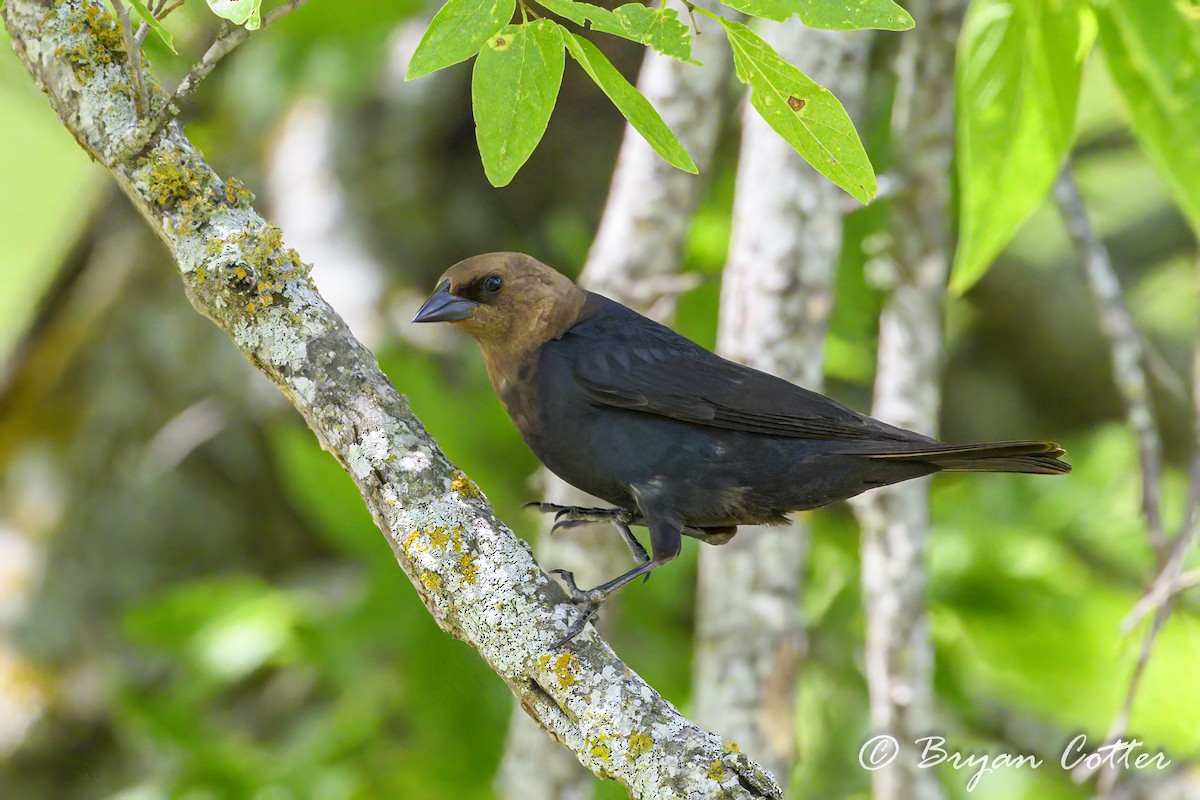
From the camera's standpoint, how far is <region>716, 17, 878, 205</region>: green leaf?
1808mm

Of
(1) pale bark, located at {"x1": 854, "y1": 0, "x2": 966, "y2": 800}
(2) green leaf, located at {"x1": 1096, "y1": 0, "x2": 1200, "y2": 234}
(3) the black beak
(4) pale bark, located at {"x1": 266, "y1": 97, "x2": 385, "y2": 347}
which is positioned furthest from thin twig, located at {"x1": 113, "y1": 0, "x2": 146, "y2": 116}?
(4) pale bark, located at {"x1": 266, "y1": 97, "x2": 385, "y2": 347}

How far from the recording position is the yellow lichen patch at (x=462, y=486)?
6.93ft

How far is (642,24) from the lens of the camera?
5.79ft

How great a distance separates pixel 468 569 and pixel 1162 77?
7.23 feet

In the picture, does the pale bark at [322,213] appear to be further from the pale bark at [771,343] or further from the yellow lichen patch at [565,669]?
the yellow lichen patch at [565,669]

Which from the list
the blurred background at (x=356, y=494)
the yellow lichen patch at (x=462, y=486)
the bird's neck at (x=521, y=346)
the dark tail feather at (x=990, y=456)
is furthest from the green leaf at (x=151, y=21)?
the blurred background at (x=356, y=494)

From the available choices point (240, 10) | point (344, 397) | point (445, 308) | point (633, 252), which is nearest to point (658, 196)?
point (633, 252)

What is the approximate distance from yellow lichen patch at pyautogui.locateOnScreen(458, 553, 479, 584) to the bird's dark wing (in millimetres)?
728

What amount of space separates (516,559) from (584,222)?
4.72m

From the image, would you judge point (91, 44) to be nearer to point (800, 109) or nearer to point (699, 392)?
point (800, 109)

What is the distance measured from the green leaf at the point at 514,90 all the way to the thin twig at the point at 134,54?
605mm

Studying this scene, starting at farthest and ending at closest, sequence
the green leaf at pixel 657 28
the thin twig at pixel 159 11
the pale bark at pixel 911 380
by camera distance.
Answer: the pale bark at pixel 911 380, the thin twig at pixel 159 11, the green leaf at pixel 657 28

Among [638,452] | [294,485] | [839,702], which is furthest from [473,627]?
[839,702]

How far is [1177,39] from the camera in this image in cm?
288
